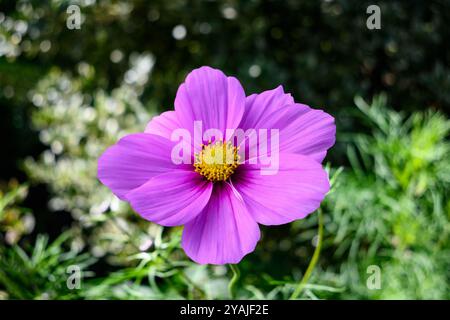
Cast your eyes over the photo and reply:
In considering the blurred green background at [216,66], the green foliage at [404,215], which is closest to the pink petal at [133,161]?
the green foliage at [404,215]

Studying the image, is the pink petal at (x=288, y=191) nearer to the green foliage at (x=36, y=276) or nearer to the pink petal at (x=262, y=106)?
the pink petal at (x=262, y=106)

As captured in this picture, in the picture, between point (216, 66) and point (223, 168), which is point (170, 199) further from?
point (216, 66)

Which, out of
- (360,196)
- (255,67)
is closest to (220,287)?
(360,196)

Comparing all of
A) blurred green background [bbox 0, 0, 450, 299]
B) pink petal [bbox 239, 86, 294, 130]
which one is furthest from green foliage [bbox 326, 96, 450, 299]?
pink petal [bbox 239, 86, 294, 130]

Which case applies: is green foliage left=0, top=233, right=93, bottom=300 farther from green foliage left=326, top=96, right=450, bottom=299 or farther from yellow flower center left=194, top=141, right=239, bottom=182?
green foliage left=326, top=96, right=450, bottom=299

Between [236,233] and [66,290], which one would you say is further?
[66,290]

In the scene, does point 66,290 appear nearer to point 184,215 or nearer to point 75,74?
point 184,215

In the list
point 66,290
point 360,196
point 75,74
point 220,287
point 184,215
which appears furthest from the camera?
point 75,74
